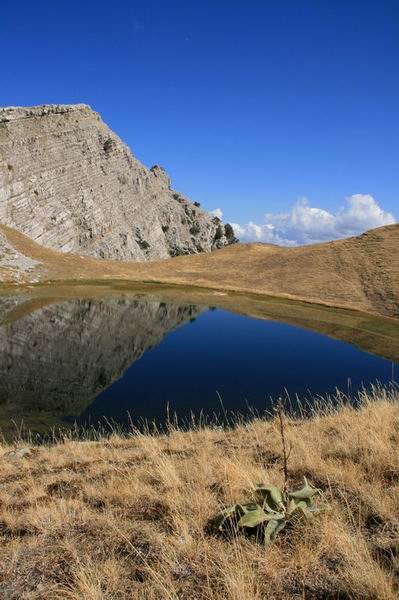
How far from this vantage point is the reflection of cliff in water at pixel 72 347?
2402cm

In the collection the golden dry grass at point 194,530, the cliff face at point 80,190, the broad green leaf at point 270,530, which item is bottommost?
the golden dry grass at point 194,530

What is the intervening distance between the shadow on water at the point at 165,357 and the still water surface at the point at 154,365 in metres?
0.08

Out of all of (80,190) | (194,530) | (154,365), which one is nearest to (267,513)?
(194,530)

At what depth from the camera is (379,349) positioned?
4128 cm

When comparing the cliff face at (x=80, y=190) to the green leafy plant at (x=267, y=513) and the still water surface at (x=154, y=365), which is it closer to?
the still water surface at (x=154, y=365)

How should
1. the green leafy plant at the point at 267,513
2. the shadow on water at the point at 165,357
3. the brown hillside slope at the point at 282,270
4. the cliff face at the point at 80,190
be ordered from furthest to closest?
1. the cliff face at the point at 80,190
2. the brown hillside slope at the point at 282,270
3. the shadow on water at the point at 165,357
4. the green leafy plant at the point at 267,513

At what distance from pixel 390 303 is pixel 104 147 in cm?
9857

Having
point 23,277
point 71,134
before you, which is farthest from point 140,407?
point 71,134

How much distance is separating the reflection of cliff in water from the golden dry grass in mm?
12165

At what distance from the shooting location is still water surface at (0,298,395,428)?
76.2 ft

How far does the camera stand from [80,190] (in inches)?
4756

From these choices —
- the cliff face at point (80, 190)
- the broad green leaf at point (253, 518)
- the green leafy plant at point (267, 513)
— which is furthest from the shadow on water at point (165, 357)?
the cliff face at point (80, 190)

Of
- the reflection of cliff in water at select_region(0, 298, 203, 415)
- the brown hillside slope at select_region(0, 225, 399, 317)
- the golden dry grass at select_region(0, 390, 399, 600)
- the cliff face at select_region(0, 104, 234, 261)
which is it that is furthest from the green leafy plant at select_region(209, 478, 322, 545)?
the cliff face at select_region(0, 104, 234, 261)

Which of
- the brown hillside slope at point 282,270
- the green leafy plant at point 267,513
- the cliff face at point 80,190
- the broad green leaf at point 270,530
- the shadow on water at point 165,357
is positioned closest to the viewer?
the broad green leaf at point 270,530
